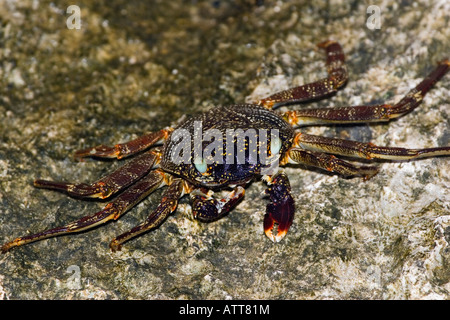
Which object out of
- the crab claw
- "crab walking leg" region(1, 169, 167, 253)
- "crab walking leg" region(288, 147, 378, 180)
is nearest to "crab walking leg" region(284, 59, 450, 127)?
"crab walking leg" region(288, 147, 378, 180)

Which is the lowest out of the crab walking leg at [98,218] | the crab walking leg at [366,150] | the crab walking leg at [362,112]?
the crab walking leg at [98,218]

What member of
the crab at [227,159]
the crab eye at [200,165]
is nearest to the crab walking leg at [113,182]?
the crab at [227,159]

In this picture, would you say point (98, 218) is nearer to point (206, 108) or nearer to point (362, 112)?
point (206, 108)

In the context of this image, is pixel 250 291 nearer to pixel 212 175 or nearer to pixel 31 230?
pixel 212 175

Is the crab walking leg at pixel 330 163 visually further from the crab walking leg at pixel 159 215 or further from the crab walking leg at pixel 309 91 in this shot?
the crab walking leg at pixel 159 215

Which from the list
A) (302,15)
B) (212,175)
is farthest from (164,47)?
(212,175)
